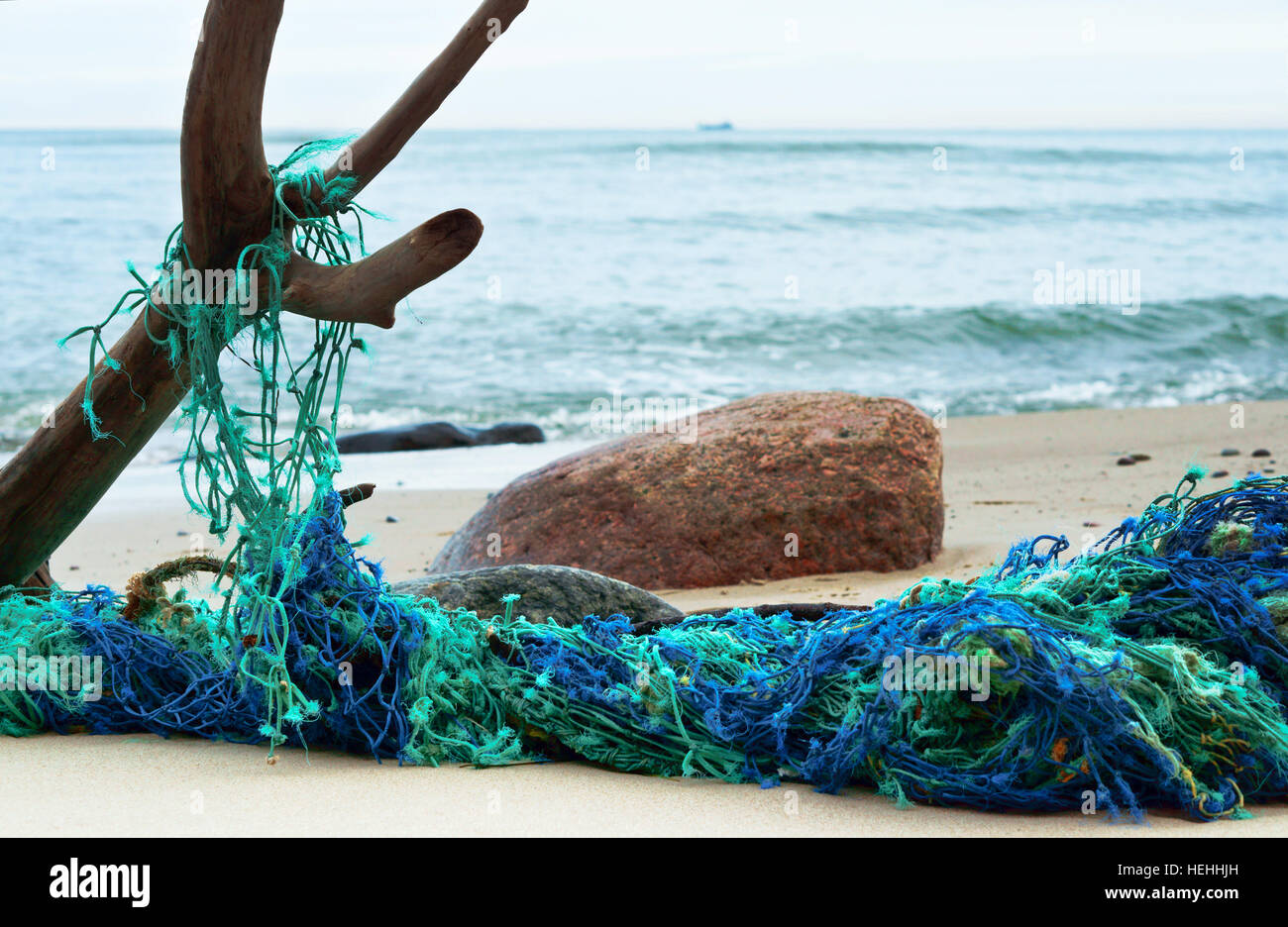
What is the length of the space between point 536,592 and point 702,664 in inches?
35.7

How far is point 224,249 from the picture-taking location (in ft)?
9.43

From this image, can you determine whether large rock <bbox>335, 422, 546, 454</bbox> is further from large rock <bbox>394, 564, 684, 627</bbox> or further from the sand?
the sand

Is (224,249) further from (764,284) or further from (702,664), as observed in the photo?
(764,284)

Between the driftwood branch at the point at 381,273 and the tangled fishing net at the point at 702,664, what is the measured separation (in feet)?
0.30

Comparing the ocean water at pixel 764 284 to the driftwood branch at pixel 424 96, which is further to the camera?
the ocean water at pixel 764 284

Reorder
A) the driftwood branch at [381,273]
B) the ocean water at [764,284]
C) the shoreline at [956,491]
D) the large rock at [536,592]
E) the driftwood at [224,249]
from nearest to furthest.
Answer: the driftwood branch at [381,273] → the driftwood at [224,249] → the large rock at [536,592] → the shoreline at [956,491] → the ocean water at [764,284]

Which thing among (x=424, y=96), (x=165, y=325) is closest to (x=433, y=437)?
(x=165, y=325)

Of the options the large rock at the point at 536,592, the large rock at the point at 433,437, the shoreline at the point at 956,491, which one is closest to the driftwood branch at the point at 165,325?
the large rock at the point at 536,592

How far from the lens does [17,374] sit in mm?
15328

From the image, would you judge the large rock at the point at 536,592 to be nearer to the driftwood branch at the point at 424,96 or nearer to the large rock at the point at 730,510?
the driftwood branch at the point at 424,96

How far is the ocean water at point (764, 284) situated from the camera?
1472 centimetres

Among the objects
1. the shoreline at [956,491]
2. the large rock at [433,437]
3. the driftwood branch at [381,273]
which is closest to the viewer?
the driftwood branch at [381,273]
